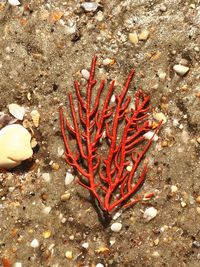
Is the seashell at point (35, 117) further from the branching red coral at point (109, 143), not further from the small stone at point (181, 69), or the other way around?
the small stone at point (181, 69)

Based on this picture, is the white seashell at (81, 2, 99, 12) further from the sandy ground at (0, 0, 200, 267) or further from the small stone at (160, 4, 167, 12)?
the small stone at (160, 4, 167, 12)

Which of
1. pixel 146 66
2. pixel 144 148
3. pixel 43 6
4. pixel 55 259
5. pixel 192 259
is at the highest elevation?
pixel 43 6

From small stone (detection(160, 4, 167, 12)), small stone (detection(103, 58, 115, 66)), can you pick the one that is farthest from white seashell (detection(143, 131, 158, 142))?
small stone (detection(160, 4, 167, 12))

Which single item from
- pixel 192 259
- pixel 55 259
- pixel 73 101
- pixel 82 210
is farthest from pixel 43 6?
pixel 192 259

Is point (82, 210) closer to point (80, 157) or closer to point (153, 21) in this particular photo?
point (80, 157)

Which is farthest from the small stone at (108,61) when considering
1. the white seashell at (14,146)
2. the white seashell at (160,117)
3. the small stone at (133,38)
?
the white seashell at (14,146)
